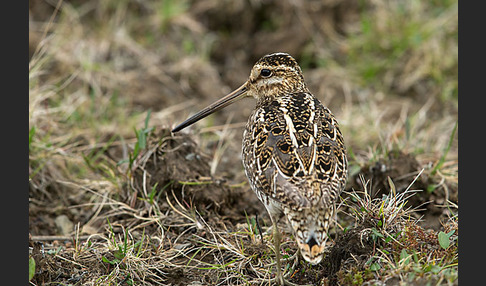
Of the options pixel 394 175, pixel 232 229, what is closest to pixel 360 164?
pixel 394 175

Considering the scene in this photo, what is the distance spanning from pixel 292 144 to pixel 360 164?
151cm

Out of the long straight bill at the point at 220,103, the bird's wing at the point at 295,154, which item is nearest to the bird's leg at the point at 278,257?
the bird's wing at the point at 295,154

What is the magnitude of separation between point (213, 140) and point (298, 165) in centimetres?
267

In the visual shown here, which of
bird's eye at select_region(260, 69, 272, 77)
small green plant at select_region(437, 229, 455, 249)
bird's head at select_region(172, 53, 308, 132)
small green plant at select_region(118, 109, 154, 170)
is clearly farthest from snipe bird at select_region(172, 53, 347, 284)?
small green plant at select_region(437, 229, 455, 249)

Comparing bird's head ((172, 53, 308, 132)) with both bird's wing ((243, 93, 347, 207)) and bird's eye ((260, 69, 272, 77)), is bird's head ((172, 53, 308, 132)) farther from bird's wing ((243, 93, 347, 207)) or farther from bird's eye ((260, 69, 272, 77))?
bird's wing ((243, 93, 347, 207))

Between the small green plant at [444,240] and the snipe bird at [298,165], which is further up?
the snipe bird at [298,165]

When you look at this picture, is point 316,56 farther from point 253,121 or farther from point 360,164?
point 253,121

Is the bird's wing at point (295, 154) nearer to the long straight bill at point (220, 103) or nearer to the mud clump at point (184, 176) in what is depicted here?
the long straight bill at point (220, 103)

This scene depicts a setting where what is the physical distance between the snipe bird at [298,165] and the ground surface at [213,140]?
15.4 inches

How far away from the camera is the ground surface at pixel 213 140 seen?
15.5ft

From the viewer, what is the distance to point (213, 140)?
6895 mm

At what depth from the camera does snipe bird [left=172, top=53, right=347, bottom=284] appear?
4098 millimetres

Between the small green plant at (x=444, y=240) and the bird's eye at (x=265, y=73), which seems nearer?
the small green plant at (x=444, y=240)

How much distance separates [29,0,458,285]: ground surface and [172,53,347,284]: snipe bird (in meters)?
0.39
